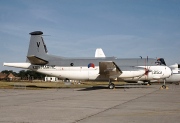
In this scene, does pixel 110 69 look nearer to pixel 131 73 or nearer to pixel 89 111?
pixel 131 73

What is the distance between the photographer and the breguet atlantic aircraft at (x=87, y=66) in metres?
29.9

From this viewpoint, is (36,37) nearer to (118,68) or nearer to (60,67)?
(60,67)

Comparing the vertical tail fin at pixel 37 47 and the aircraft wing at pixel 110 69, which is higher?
the vertical tail fin at pixel 37 47

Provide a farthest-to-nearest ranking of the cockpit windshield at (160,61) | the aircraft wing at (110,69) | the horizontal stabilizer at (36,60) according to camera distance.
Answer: the horizontal stabilizer at (36,60) < the cockpit windshield at (160,61) < the aircraft wing at (110,69)

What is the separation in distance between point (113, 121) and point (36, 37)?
1069 inches

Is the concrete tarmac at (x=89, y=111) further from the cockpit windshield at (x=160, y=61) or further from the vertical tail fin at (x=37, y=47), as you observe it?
the vertical tail fin at (x=37, y=47)

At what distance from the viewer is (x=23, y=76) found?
15775cm

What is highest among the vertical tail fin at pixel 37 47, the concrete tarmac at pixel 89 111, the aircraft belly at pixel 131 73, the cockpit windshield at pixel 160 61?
the vertical tail fin at pixel 37 47

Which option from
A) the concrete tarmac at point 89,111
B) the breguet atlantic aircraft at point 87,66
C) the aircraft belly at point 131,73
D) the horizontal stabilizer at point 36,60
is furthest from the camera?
the horizontal stabilizer at point 36,60

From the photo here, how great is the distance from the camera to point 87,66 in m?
31.8

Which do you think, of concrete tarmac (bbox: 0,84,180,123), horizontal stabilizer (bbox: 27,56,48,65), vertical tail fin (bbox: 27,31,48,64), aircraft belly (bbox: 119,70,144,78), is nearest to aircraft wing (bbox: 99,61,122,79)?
aircraft belly (bbox: 119,70,144,78)

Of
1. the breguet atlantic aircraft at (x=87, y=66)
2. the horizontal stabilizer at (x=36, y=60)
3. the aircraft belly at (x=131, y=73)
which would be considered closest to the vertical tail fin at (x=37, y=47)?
the breguet atlantic aircraft at (x=87, y=66)

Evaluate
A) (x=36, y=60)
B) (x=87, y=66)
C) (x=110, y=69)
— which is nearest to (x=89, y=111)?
(x=110, y=69)

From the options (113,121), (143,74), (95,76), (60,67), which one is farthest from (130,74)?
(113,121)
